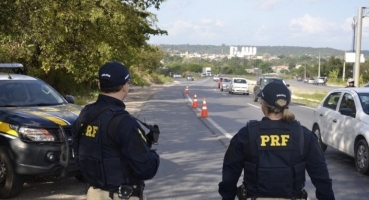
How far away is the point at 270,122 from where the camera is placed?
3.50 meters

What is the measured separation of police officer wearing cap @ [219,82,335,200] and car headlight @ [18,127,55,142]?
3.94 m

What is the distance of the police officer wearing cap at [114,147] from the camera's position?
3.38 meters

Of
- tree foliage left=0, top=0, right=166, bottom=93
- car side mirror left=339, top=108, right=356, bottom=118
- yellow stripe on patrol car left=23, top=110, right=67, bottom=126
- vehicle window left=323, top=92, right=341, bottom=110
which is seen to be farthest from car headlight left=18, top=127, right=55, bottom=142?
tree foliage left=0, top=0, right=166, bottom=93

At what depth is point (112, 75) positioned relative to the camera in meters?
3.49

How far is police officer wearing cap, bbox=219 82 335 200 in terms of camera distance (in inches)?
135

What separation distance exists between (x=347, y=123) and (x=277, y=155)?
6.83m

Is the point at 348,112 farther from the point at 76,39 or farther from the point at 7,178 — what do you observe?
the point at 76,39

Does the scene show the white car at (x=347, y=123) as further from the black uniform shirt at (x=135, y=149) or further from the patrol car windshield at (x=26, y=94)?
the black uniform shirt at (x=135, y=149)

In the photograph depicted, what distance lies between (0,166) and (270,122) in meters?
4.72

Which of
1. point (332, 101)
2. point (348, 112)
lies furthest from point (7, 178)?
point (332, 101)

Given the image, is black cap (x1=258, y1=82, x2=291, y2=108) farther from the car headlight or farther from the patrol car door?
the patrol car door

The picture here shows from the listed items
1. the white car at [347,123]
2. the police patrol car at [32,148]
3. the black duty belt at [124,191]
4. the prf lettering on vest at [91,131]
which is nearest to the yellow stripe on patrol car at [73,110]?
the police patrol car at [32,148]

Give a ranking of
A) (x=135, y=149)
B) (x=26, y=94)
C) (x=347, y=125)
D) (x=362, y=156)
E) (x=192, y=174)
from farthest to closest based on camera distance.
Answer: (x=347, y=125), (x=362, y=156), (x=192, y=174), (x=26, y=94), (x=135, y=149)

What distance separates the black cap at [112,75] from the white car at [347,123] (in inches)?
253
